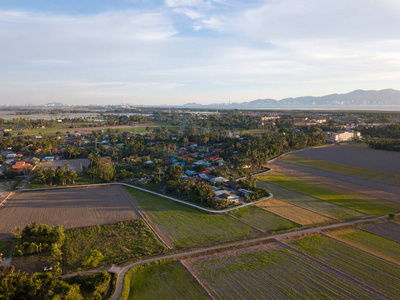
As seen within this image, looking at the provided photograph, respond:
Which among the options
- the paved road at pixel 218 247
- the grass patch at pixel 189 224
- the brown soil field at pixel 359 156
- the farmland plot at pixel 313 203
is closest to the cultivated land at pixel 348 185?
the farmland plot at pixel 313 203

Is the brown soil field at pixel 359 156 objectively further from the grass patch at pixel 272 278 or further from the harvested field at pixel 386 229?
the grass patch at pixel 272 278

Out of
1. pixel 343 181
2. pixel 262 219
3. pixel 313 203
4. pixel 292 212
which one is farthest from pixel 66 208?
pixel 343 181

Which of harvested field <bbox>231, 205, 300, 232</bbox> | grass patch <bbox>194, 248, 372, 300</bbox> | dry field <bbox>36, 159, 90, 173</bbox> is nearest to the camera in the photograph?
grass patch <bbox>194, 248, 372, 300</bbox>

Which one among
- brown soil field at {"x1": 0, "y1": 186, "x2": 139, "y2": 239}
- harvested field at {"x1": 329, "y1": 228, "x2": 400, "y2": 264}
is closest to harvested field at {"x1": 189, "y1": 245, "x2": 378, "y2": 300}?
harvested field at {"x1": 329, "y1": 228, "x2": 400, "y2": 264}

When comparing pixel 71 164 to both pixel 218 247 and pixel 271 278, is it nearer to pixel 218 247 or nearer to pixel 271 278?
pixel 218 247

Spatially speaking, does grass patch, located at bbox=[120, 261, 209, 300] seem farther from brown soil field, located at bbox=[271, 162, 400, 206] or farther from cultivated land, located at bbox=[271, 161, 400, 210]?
brown soil field, located at bbox=[271, 162, 400, 206]

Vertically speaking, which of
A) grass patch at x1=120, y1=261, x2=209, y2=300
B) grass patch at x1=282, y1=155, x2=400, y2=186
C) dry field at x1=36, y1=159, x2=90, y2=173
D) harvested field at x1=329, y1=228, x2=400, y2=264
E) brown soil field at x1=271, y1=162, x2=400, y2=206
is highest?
dry field at x1=36, y1=159, x2=90, y2=173
